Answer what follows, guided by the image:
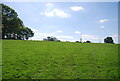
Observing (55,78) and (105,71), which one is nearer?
(55,78)

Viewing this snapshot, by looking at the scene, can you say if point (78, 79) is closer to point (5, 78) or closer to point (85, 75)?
point (85, 75)

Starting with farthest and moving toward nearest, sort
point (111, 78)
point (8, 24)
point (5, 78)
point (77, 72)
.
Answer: point (8, 24), point (77, 72), point (111, 78), point (5, 78)

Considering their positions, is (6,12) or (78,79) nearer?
(78,79)

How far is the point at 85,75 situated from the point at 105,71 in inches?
116

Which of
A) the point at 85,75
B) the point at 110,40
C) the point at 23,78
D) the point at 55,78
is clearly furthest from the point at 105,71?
the point at 110,40

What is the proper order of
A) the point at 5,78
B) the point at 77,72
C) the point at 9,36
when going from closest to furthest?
the point at 5,78 → the point at 77,72 → the point at 9,36

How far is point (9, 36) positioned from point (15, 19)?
469 inches

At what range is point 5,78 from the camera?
11.3m

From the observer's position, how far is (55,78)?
468 inches

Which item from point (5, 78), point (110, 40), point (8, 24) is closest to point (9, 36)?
point (8, 24)

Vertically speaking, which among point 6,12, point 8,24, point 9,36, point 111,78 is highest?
point 6,12

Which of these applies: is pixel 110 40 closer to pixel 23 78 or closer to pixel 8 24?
pixel 8 24

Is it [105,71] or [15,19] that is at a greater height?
[15,19]

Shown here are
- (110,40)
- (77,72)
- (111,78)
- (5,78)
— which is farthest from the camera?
(110,40)
